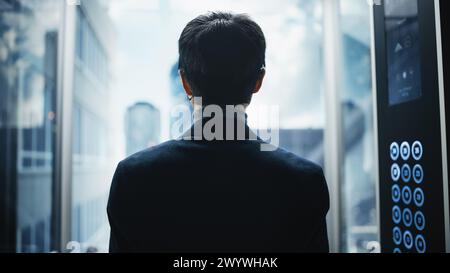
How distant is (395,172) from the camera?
42.8 inches

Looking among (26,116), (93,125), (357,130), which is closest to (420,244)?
(93,125)

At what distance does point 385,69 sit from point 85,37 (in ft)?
5.26

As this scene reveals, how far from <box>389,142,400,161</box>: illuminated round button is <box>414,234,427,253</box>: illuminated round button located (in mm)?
222

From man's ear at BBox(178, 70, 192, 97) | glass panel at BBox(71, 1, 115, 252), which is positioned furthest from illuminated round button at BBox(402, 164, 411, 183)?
glass panel at BBox(71, 1, 115, 252)

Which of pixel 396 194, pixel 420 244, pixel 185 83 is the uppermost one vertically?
pixel 185 83

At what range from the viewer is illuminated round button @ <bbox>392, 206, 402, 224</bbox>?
3.53ft

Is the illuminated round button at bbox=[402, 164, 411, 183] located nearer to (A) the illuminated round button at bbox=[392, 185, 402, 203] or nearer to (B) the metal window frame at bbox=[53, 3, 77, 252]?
(A) the illuminated round button at bbox=[392, 185, 402, 203]

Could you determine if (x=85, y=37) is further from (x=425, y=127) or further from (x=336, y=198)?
(x=425, y=127)

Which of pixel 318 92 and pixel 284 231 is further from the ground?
pixel 318 92

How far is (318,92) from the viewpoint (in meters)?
2.08

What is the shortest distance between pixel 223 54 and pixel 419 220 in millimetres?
662

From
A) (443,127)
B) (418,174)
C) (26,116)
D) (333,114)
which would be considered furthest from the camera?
(26,116)

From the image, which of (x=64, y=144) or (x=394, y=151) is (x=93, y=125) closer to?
(x=64, y=144)
